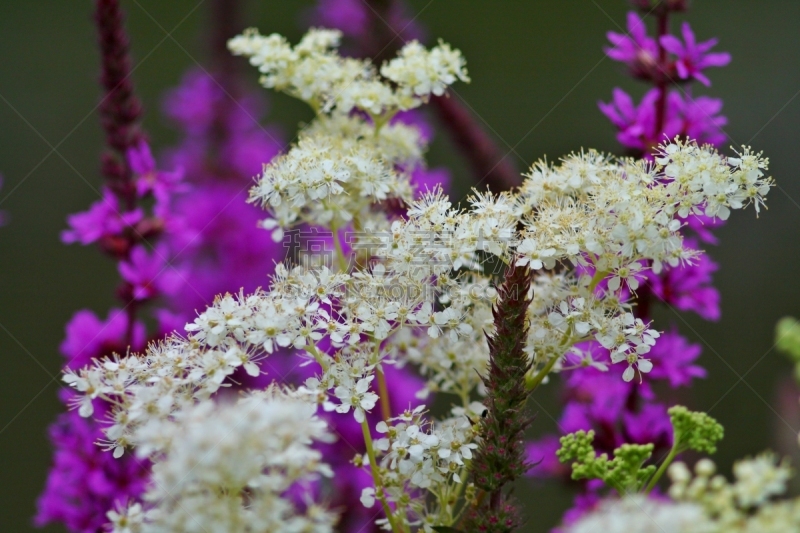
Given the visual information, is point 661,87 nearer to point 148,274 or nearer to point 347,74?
point 347,74

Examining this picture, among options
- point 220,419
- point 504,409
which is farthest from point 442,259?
point 220,419

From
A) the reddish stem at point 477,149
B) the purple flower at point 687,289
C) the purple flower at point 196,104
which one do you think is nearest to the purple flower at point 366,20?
the reddish stem at point 477,149

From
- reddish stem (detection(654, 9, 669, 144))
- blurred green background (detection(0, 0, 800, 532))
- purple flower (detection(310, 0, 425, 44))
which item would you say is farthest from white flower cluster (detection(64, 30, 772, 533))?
blurred green background (detection(0, 0, 800, 532))

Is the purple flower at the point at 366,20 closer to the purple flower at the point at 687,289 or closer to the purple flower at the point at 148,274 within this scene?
the purple flower at the point at 148,274

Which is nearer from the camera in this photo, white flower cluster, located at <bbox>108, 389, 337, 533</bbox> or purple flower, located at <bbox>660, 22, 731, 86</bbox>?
white flower cluster, located at <bbox>108, 389, 337, 533</bbox>

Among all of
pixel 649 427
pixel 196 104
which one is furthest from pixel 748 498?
pixel 196 104

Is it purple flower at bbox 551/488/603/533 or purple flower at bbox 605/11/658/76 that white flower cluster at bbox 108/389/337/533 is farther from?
purple flower at bbox 605/11/658/76
